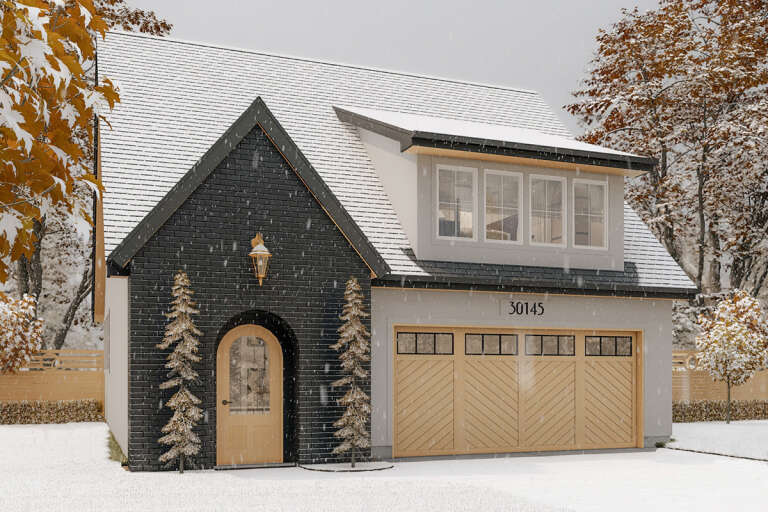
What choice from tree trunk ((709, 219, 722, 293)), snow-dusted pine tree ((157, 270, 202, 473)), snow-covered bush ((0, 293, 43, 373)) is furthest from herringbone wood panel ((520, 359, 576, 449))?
tree trunk ((709, 219, 722, 293))

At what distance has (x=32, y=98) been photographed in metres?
4.95

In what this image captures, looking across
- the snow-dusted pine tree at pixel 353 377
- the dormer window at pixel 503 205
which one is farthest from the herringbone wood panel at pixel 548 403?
the snow-dusted pine tree at pixel 353 377

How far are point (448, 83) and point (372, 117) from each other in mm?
5403

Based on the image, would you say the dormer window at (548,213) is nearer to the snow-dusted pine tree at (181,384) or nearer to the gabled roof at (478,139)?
the gabled roof at (478,139)

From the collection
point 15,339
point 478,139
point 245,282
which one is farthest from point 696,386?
point 15,339

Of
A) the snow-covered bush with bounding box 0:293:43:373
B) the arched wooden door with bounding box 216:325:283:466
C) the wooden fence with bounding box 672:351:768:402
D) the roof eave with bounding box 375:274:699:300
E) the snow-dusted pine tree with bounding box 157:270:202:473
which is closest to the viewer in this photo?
the snow-dusted pine tree with bounding box 157:270:202:473

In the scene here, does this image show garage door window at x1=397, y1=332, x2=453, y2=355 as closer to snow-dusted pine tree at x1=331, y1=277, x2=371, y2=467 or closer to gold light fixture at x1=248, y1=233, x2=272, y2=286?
snow-dusted pine tree at x1=331, y1=277, x2=371, y2=467

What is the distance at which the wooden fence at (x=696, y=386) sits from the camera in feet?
80.5

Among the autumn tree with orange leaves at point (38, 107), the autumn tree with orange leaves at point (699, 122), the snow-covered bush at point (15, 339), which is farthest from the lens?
the autumn tree with orange leaves at point (699, 122)

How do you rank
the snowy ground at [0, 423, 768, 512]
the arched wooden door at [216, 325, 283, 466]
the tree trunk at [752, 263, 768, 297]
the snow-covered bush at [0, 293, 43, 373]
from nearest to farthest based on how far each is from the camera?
the snowy ground at [0, 423, 768, 512] → the arched wooden door at [216, 325, 283, 466] → the snow-covered bush at [0, 293, 43, 373] → the tree trunk at [752, 263, 768, 297]

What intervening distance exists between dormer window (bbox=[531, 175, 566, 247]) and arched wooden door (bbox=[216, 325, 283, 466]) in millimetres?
5760

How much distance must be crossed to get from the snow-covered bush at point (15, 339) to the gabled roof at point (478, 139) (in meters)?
10.4

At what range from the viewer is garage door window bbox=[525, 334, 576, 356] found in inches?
666

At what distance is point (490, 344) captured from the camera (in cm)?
1658
